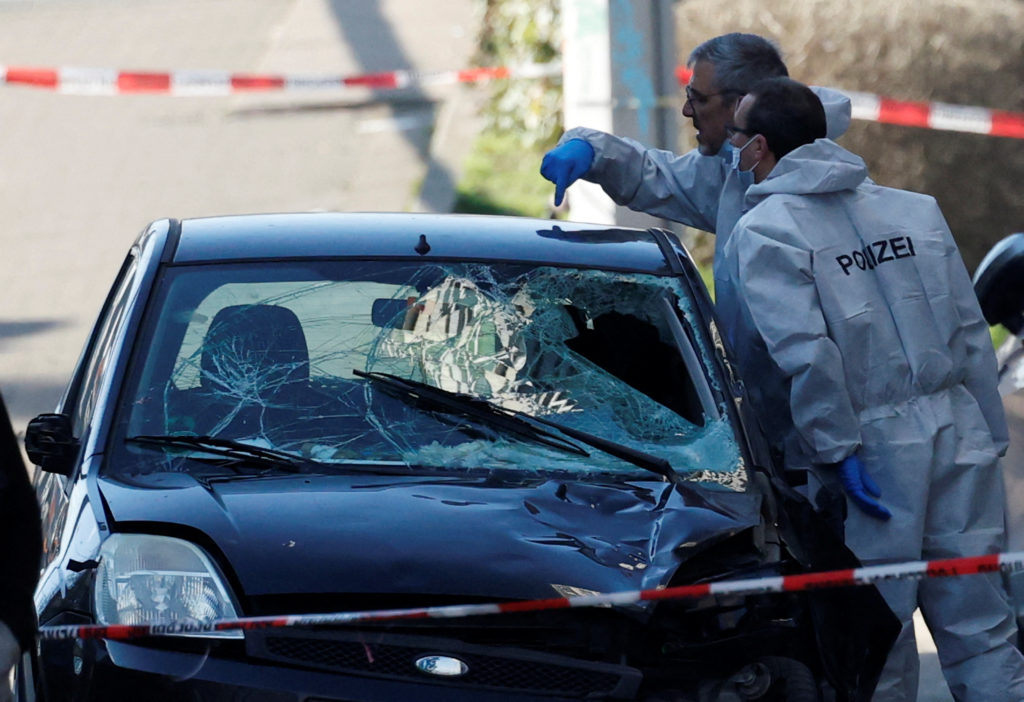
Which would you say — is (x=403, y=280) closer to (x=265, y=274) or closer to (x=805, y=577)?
(x=265, y=274)

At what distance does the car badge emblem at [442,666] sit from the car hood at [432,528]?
0.12 m

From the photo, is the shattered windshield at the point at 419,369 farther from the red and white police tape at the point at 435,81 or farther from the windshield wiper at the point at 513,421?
the red and white police tape at the point at 435,81

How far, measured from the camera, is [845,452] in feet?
12.8

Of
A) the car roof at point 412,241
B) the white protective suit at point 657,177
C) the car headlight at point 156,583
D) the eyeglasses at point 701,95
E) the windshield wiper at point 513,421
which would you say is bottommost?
the car headlight at point 156,583

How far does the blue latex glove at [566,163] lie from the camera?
193 inches

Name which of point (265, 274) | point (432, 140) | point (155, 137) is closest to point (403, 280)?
point (265, 274)

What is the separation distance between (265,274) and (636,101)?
381 cm

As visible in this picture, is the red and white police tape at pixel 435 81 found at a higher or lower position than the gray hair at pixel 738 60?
higher

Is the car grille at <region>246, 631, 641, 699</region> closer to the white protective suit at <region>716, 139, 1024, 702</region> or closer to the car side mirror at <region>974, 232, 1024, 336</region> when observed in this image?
the white protective suit at <region>716, 139, 1024, 702</region>

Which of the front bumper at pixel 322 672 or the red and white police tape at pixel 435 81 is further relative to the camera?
the red and white police tape at pixel 435 81

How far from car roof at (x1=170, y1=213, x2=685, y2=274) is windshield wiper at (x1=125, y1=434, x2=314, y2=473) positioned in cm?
57

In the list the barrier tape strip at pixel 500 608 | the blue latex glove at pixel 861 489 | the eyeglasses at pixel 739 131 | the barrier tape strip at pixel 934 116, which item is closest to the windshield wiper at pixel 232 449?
the barrier tape strip at pixel 500 608

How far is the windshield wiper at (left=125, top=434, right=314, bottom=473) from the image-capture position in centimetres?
340

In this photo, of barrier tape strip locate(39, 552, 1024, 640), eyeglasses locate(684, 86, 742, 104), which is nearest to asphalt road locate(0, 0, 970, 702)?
eyeglasses locate(684, 86, 742, 104)
